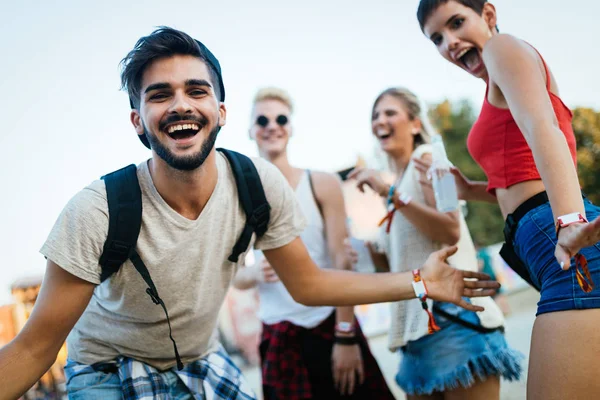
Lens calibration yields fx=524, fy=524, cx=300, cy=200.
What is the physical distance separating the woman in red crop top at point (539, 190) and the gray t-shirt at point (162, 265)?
108 centimetres

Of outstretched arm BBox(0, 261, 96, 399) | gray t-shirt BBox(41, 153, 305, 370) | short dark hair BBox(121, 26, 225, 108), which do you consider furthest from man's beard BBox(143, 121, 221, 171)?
outstretched arm BBox(0, 261, 96, 399)

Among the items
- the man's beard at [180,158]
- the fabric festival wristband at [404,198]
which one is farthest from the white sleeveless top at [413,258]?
the man's beard at [180,158]

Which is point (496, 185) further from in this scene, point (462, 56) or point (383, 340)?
point (383, 340)

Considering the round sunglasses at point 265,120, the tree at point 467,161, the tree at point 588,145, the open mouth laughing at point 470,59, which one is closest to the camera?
the open mouth laughing at point 470,59

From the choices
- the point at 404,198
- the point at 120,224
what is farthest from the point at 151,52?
the point at 404,198

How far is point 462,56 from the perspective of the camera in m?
2.59

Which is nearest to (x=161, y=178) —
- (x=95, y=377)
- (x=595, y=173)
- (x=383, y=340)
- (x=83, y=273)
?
(x=83, y=273)

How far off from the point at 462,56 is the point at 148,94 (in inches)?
60.7

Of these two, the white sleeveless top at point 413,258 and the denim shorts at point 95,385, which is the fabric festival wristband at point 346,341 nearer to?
the white sleeveless top at point 413,258

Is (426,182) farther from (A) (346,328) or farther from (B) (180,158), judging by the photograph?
(B) (180,158)

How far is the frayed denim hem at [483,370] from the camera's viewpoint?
2.86m

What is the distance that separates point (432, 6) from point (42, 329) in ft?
7.74

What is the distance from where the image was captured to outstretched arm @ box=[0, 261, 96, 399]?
2184 mm

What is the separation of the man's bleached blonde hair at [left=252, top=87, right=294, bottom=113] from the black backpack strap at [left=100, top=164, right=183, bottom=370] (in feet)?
6.97
